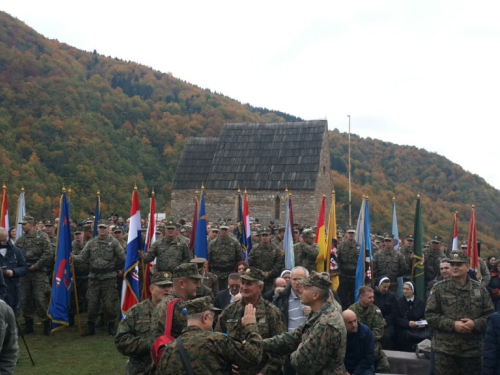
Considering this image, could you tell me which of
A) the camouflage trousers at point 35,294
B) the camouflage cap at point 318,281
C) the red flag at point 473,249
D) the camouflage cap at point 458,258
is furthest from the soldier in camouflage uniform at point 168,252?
the camouflage cap at point 318,281

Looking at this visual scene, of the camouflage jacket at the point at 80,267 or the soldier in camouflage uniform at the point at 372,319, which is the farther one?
the camouflage jacket at the point at 80,267

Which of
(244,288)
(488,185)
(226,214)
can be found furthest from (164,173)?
(244,288)

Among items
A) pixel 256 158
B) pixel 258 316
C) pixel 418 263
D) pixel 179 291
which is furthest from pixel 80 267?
pixel 256 158

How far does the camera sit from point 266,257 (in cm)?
1182

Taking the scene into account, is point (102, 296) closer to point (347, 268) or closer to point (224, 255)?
point (224, 255)

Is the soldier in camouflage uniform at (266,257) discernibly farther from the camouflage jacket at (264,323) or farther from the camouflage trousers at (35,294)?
the camouflage jacket at (264,323)

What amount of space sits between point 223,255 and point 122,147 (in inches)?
1782

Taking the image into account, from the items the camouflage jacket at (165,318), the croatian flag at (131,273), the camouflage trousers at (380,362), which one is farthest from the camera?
the croatian flag at (131,273)

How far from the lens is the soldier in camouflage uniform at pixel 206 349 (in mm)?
4105

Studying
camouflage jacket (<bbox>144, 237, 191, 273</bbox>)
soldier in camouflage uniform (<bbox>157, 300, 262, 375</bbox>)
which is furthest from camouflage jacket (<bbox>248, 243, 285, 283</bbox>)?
soldier in camouflage uniform (<bbox>157, 300, 262, 375</bbox>)

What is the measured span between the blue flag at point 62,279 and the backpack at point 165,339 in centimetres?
648

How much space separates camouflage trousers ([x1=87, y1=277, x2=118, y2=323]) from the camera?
1106cm

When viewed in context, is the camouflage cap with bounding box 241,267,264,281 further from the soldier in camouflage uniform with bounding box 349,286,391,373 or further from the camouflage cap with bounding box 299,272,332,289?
the soldier in camouflage uniform with bounding box 349,286,391,373

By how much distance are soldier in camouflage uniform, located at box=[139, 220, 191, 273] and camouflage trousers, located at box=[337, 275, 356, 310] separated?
370 cm
